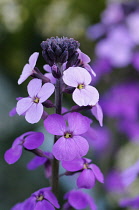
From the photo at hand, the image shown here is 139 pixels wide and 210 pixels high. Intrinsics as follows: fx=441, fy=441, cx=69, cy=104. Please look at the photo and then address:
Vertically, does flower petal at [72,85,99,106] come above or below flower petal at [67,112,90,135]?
above

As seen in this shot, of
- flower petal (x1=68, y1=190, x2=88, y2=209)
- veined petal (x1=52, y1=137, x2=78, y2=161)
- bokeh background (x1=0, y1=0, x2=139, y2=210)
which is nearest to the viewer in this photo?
veined petal (x1=52, y1=137, x2=78, y2=161)

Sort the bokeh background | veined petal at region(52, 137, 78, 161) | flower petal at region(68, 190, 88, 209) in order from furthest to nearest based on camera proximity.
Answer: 1. the bokeh background
2. flower petal at region(68, 190, 88, 209)
3. veined petal at region(52, 137, 78, 161)

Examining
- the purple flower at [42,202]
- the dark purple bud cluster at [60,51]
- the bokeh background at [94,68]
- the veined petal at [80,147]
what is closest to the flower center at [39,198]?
the purple flower at [42,202]

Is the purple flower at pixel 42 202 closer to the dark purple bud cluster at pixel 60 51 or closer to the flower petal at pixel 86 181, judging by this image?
the flower petal at pixel 86 181

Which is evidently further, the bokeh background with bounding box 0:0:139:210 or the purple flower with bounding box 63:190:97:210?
the bokeh background with bounding box 0:0:139:210

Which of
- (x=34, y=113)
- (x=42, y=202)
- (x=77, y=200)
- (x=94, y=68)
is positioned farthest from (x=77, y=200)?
(x=94, y=68)

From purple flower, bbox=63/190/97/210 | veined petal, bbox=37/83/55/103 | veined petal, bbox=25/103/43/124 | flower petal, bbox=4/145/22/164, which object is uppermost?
veined petal, bbox=37/83/55/103

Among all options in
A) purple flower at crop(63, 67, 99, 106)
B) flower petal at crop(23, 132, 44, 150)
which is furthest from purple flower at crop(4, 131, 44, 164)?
purple flower at crop(63, 67, 99, 106)

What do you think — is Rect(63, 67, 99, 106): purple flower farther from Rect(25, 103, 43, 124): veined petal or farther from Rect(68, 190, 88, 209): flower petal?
Rect(68, 190, 88, 209): flower petal
